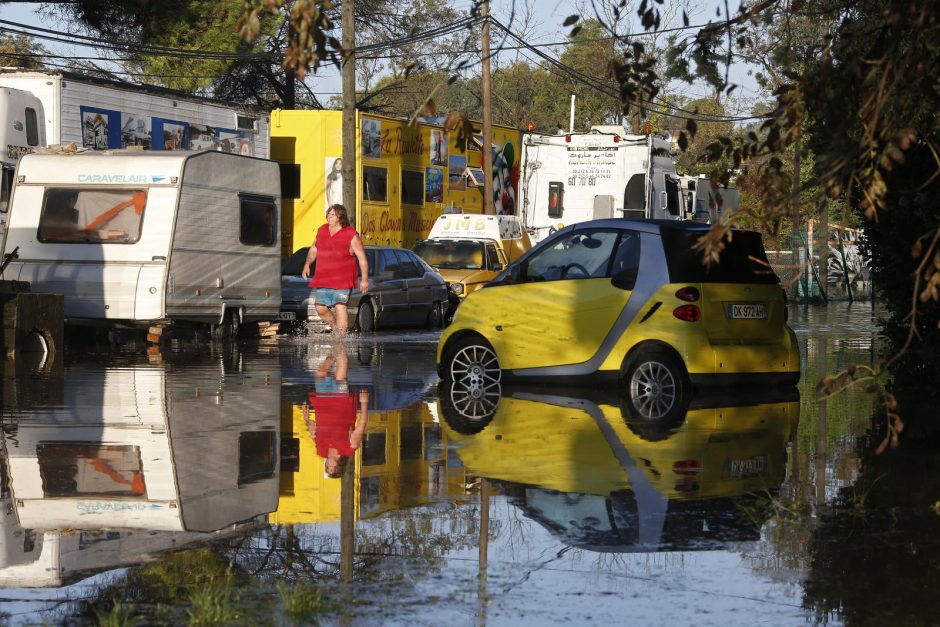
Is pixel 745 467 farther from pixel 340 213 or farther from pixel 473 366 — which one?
pixel 340 213

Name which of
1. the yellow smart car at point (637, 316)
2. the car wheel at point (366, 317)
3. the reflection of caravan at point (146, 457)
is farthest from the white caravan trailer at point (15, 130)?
the yellow smart car at point (637, 316)

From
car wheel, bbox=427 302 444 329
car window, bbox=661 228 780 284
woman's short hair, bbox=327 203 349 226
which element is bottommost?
car wheel, bbox=427 302 444 329

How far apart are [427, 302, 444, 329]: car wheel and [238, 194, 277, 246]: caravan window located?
13.5 feet

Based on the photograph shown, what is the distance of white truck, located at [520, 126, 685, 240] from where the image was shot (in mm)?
31078

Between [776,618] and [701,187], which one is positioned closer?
[776,618]

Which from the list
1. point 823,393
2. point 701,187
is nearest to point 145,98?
point 701,187

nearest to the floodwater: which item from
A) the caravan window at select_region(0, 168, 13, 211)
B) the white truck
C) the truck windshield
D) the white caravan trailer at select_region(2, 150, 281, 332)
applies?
the white caravan trailer at select_region(2, 150, 281, 332)

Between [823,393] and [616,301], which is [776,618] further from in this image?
[616,301]

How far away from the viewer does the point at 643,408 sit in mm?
12789

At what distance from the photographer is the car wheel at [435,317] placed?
27428mm

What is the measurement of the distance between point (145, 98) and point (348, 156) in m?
4.89

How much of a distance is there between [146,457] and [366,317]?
52.3 feet

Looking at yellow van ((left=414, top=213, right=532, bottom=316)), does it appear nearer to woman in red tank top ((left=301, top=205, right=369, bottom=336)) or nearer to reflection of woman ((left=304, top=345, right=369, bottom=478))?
woman in red tank top ((left=301, top=205, right=369, bottom=336))

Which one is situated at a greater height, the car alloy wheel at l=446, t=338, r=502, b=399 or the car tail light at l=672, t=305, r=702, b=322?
the car tail light at l=672, t=305, r=702, b=322
